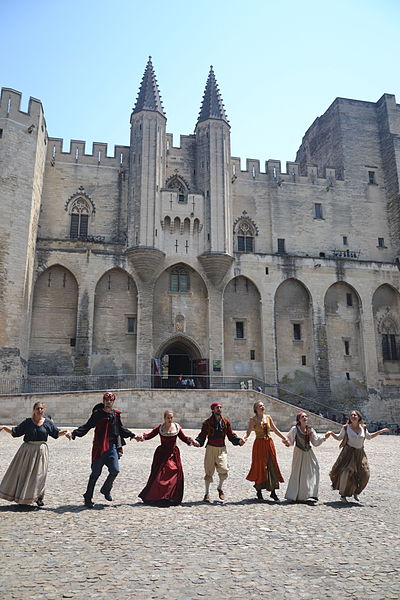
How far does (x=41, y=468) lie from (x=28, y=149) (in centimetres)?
2145

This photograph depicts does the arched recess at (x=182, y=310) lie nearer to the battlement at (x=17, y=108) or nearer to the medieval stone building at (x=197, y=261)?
the medieval stone building at (x=197, y=261)

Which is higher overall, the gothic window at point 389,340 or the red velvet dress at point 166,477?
the gothic window at point 389,340

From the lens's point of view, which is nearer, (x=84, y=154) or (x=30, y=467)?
(x=30, y=467)

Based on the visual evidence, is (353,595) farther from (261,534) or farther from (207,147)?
(207,147)

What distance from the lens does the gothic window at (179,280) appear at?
28.6 meters

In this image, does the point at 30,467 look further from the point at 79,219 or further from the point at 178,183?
the point at 178,183

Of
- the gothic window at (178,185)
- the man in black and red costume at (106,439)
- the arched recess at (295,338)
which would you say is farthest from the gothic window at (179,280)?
the man in black and red costume at (106,439)

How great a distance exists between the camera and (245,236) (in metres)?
31.2

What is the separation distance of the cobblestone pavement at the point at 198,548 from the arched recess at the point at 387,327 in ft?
76.2

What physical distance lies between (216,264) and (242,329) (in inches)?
161

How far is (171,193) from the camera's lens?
93.9 feet

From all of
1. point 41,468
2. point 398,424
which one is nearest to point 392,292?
point 398,424

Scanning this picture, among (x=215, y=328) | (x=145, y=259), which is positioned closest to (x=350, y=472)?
(x=215, y=328)

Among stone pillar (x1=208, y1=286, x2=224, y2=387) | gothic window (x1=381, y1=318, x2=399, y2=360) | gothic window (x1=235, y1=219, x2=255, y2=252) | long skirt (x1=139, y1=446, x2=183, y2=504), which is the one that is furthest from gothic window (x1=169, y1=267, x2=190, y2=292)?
long skirt (x1=139, y1=446, x2=183, y2=504)
